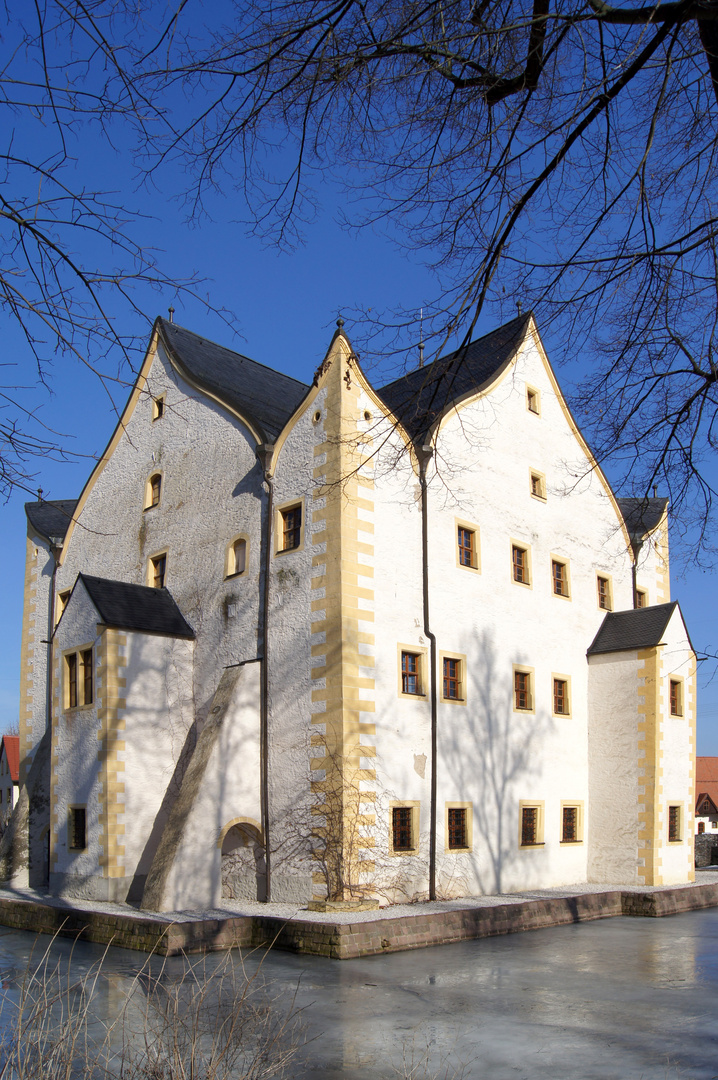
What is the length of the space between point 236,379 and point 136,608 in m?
6.43

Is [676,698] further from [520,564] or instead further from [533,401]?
[533,401]

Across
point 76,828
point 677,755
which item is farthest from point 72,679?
point 677,755

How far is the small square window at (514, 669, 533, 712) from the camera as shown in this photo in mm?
20000

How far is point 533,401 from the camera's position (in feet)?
74.2

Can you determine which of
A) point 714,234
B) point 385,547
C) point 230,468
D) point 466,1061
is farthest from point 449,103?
point 230,468

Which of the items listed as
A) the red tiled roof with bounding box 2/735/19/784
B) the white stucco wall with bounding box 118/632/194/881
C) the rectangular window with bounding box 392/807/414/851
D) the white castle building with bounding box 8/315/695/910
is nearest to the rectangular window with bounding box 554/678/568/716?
the white castle building with bounding box 8/315/695/910

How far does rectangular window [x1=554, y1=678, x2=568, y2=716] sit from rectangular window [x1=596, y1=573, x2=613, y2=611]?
256 cm

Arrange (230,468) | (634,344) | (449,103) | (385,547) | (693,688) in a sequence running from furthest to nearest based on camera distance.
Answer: (693,688) → (230,468) → (385,547) → (634,344) → (449,103)

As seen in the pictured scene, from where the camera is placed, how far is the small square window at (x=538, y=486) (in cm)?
2169

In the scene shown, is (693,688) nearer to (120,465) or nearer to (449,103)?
(120,465)

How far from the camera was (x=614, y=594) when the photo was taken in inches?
933

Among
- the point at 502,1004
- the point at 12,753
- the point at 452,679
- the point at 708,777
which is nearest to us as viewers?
the point at 502,1004

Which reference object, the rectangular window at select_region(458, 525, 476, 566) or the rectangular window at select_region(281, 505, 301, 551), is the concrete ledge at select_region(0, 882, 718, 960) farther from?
the rectangular window at select_region(281, 505, 301, 551)

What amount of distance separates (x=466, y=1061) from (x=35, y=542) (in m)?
20.2
